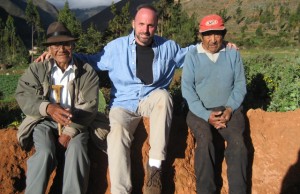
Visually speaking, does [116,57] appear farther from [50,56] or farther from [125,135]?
[125,135]

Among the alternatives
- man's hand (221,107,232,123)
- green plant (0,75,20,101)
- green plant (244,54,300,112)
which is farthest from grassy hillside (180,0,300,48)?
man's hand (221,107,232,123)

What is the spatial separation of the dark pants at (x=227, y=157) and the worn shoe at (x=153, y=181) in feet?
1.27

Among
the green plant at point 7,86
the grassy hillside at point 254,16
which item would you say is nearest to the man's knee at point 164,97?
the green plant at point 7,86

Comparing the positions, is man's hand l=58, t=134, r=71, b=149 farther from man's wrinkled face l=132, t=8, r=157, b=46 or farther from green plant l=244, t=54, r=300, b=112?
green plant l=244, t=54, r=300, b=112

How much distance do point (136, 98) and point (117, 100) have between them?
23 cm

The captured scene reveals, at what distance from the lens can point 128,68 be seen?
171 inches

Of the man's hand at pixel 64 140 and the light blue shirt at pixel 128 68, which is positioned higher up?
the light blue shirt at pixel 128 68

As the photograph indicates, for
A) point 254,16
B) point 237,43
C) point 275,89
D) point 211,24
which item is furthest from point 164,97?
point 254,16

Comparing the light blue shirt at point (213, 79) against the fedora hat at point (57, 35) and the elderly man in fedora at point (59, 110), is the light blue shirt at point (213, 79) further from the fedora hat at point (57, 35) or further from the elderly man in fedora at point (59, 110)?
the fedora hat at point (57, 35)

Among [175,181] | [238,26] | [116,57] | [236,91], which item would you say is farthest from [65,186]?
[238,26]

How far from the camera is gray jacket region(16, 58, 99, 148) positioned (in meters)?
3.70

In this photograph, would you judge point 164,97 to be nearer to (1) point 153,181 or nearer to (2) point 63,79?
(1) point 153,181

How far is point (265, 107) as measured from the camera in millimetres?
5668

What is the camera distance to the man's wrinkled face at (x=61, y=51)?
12.6 feet
